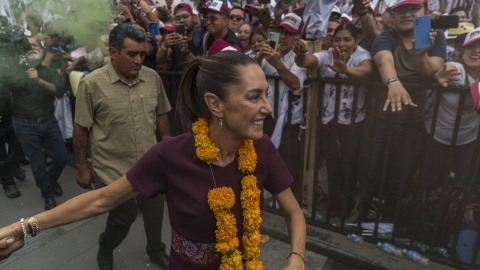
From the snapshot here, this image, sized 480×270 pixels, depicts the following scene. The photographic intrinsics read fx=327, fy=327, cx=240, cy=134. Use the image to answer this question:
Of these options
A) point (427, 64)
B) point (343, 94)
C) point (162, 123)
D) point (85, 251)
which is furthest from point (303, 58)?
point (85, 251)

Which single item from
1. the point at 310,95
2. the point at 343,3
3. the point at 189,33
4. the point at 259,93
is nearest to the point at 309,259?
the point at 310,95

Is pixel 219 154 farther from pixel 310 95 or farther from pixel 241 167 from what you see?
pixel 310 95

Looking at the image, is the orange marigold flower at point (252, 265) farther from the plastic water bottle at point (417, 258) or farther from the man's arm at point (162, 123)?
the plastic water bottle at point (417, 258)

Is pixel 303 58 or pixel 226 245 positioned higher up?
pixel 303 58

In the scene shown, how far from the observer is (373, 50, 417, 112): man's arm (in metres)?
2.74

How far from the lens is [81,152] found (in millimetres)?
2906

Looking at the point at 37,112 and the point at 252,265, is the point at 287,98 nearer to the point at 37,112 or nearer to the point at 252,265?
the point at 252,265

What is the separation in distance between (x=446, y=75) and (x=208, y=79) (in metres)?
2.26

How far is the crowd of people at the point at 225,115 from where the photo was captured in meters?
1.63

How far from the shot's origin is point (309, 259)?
3.33 m

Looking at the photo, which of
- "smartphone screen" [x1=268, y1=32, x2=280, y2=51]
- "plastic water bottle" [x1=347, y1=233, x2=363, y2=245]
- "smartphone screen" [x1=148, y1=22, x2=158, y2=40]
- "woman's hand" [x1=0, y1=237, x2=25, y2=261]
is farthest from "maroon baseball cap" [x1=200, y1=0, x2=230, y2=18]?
"woman's hand" [x1=0, y1=237, x2=25, y2=261]

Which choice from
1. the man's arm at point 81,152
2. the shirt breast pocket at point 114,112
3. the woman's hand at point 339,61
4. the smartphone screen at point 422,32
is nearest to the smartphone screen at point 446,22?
the smartphone screen at point 422,32

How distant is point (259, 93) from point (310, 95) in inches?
80.3

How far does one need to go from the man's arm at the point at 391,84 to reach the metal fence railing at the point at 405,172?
0.48ft
